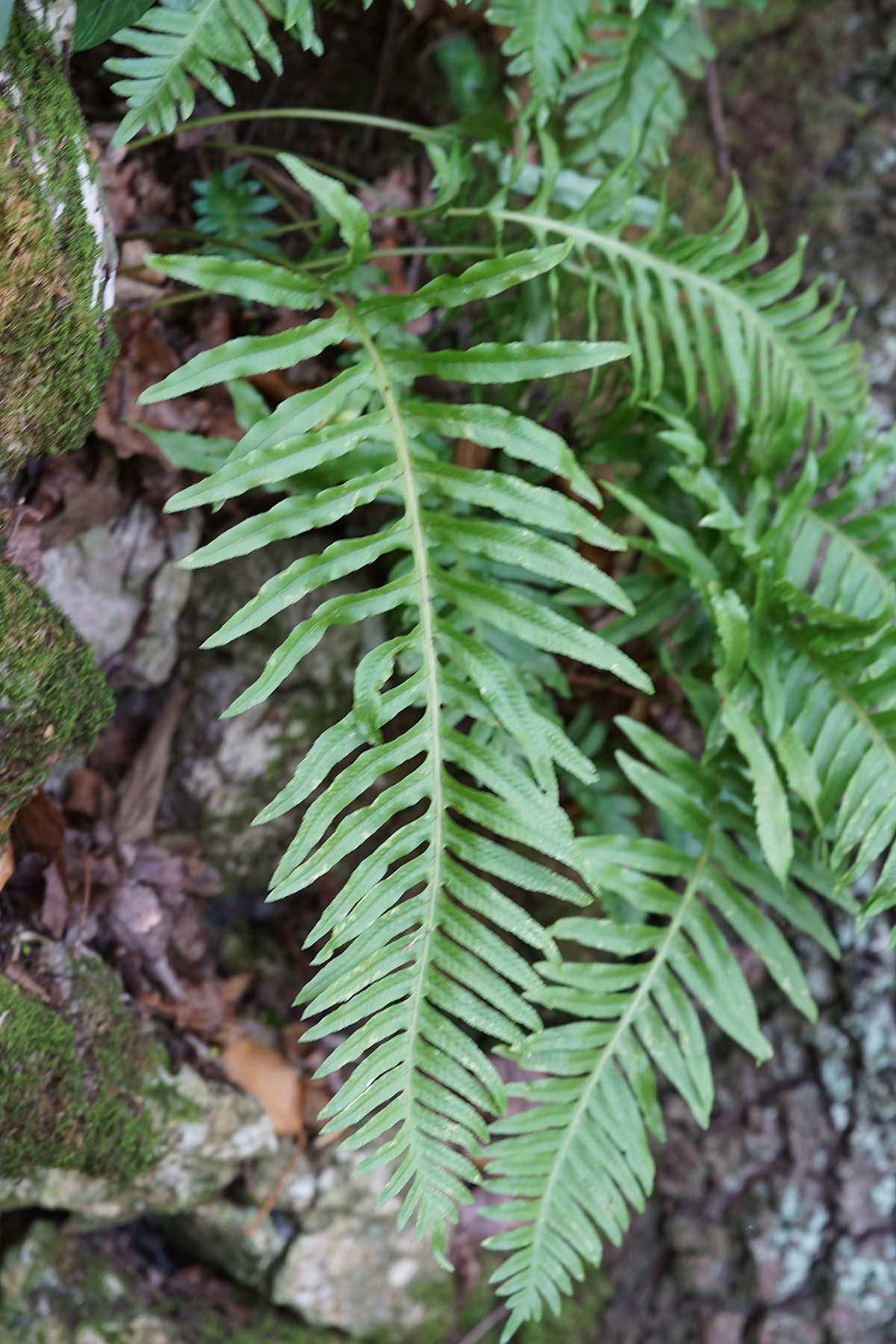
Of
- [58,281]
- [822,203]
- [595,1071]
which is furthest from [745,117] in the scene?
[595,1071]

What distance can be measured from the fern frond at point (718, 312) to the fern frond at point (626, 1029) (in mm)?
653

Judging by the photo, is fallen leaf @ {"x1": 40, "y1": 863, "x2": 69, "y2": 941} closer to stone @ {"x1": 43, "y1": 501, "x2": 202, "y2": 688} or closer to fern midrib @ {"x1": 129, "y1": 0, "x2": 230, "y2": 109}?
stone @ {"x1": 43, "y1": 501, "x2": 202, "y2": 688}

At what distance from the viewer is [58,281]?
1270mm

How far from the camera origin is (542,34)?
1810 millimetres

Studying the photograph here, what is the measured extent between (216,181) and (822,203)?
1409mm

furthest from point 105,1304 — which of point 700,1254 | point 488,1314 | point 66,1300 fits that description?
point 700,1254

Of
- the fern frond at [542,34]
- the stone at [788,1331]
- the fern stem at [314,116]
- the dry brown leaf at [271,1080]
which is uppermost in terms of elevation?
the fern frond at [542,34]

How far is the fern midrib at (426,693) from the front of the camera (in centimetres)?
131

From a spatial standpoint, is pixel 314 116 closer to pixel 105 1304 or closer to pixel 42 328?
pixel 42 328

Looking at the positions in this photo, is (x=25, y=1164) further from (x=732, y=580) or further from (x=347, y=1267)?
(x=732, y=580)

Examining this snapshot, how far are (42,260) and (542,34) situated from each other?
105cm

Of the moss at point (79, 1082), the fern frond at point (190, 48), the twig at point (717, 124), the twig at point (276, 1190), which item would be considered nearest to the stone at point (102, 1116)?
the moss at point (79, 1082)

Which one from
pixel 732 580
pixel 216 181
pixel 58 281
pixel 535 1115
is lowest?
pixel 535 1115

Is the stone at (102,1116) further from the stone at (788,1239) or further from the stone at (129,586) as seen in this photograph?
the stone at (788,1239)
